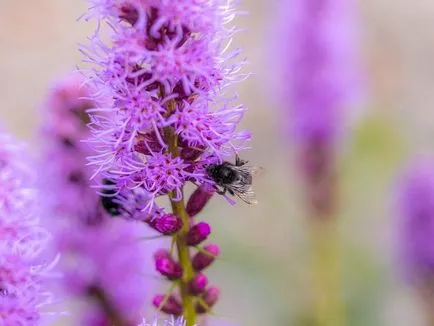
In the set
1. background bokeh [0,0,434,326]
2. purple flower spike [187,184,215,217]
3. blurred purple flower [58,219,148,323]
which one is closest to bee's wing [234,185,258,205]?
purple flower spike [187,184,215,217]

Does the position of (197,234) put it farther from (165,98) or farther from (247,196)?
(165,98)

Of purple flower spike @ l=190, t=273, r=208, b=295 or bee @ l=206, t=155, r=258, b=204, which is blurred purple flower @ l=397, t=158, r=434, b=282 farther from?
purple flower spike @ l=190, t=273, r=208, b=295

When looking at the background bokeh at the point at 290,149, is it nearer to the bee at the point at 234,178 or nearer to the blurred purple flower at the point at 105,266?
the blurred purple flower at the point at 105,266

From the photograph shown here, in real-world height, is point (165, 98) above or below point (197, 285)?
above

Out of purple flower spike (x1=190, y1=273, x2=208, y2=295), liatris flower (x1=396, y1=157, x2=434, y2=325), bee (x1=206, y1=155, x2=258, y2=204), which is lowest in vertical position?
liatris flower (x1=396, y1=157, x2=434, y2=325)

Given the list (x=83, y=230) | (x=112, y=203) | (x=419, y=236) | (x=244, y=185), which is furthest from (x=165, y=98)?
(x=419, y=236)
